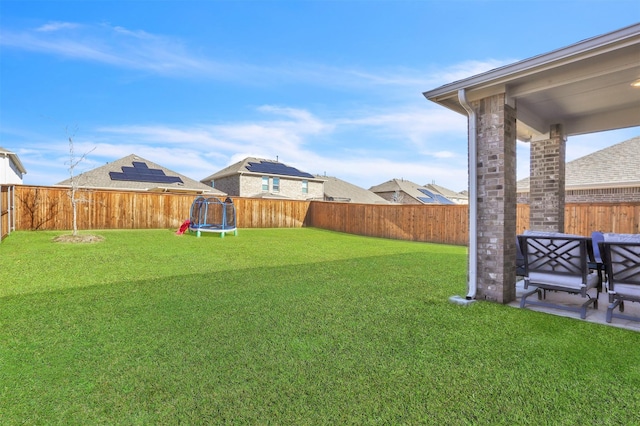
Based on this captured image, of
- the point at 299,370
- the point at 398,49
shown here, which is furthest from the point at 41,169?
the point at 299,370

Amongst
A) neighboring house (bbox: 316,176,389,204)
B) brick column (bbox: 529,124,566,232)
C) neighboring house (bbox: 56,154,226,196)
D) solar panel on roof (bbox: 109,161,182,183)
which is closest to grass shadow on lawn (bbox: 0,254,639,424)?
Result: brick column (bbox: 529,124,566,232)

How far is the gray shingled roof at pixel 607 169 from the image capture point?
12887mm

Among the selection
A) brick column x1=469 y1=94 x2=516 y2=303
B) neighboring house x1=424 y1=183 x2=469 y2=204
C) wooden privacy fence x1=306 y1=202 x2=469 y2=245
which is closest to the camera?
brick column x1=469 y1=94 x2=516 y2=303

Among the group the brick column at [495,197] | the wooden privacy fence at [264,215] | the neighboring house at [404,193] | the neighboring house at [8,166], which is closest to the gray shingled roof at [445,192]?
the neighboring house at [404,193]

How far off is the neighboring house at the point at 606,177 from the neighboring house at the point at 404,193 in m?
20.8

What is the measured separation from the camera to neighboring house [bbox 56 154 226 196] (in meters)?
19.7

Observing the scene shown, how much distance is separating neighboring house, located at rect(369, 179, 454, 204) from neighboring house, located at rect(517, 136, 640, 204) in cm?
2083

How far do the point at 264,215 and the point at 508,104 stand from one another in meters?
16.0

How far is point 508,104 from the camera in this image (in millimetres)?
4340

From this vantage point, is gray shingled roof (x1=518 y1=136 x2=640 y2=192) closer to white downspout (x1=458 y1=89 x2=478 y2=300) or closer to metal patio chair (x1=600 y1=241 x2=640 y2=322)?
Result: metal patio chair (x1=600 y1=241 x2=640 y2=322)

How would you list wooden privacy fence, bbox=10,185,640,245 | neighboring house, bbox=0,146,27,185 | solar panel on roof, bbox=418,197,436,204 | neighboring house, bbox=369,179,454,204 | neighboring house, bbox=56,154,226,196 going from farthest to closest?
1. neighboring house, bbox=369,179,454,204
2. solar panel on roof, bbox=418,197,436,204
3. neighboring house, bbox=56,154,226,196
4. neighboring house, bbox=0,146,27,185
5. wooden privacy fence, bbox=10,185,640,245

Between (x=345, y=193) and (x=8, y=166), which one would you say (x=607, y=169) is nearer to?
(x=345, y=193)

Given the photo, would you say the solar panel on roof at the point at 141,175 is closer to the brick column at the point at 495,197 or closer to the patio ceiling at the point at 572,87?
the patio ceiling at the point at 572,87

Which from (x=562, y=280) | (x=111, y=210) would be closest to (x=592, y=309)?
(x=562, y=280)
